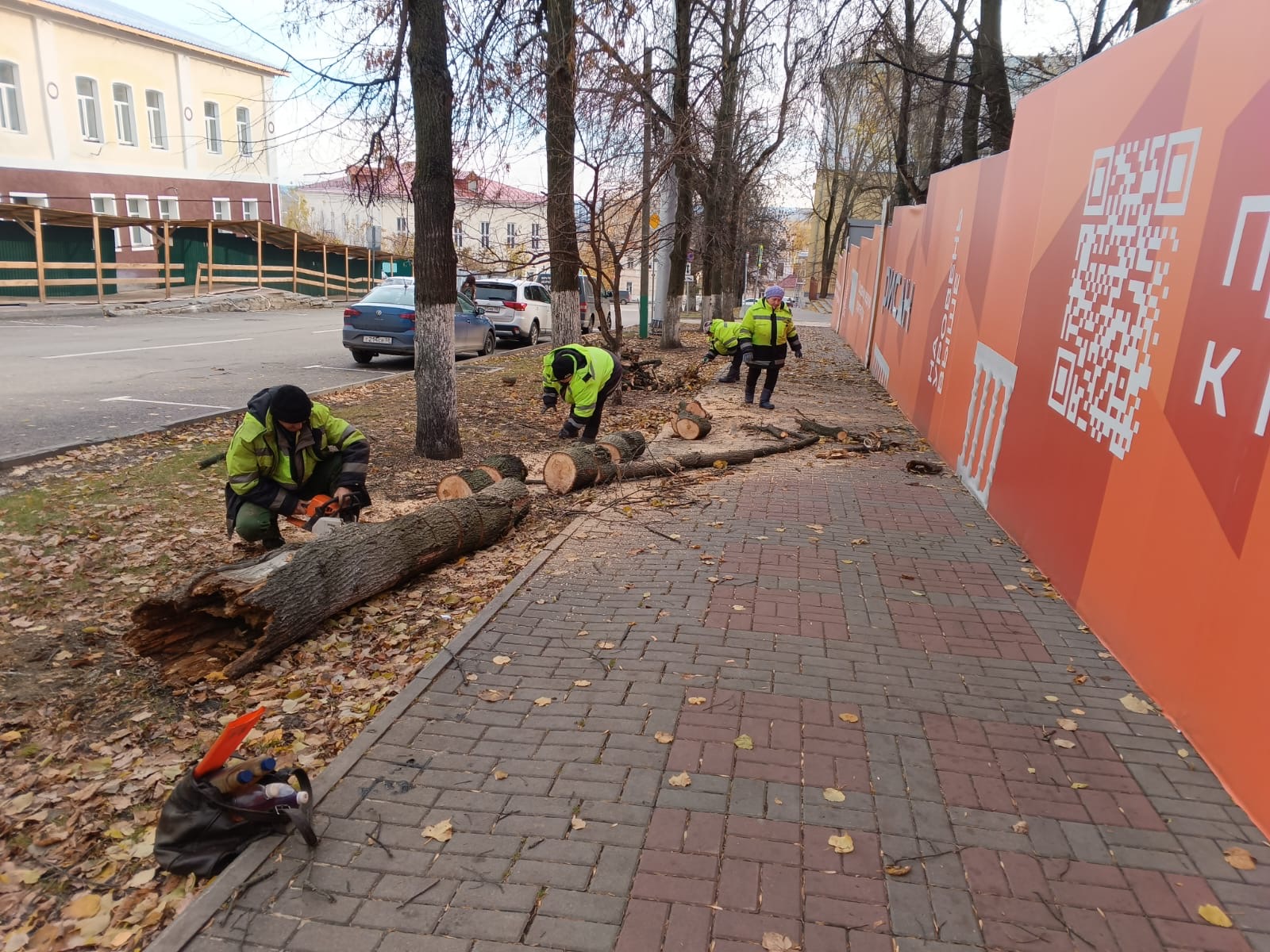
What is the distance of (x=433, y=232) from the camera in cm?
777

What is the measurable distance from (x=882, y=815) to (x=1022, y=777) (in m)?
0.70

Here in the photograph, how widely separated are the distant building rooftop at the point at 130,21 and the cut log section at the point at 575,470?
2526cm

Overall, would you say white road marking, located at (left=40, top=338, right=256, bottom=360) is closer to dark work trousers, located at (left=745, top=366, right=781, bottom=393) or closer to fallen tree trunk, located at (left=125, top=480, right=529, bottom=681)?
dark work trousers, located at (left=745, top=366, right=781, bottom=393)

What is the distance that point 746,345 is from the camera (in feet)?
38.4

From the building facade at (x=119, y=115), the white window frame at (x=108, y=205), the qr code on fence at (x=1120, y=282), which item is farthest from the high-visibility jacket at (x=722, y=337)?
the white window frame at (x=108, y=205)

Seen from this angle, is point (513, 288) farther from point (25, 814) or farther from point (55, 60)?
point (55, 60)

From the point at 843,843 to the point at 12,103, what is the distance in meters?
34.7

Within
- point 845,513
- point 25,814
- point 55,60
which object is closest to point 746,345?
point 845,513

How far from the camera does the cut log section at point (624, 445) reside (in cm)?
805

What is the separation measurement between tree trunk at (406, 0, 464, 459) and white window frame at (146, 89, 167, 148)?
3024 centimetres

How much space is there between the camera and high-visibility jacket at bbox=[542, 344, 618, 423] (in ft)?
27.2

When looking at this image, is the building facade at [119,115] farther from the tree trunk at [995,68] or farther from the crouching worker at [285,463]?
the crouching worker at [285,463]

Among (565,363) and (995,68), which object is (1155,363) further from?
(995,68)

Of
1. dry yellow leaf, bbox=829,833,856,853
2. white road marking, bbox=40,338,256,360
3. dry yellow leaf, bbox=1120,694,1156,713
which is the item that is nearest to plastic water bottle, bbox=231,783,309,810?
dry yellow leaf, bbox=829,833,856,853
